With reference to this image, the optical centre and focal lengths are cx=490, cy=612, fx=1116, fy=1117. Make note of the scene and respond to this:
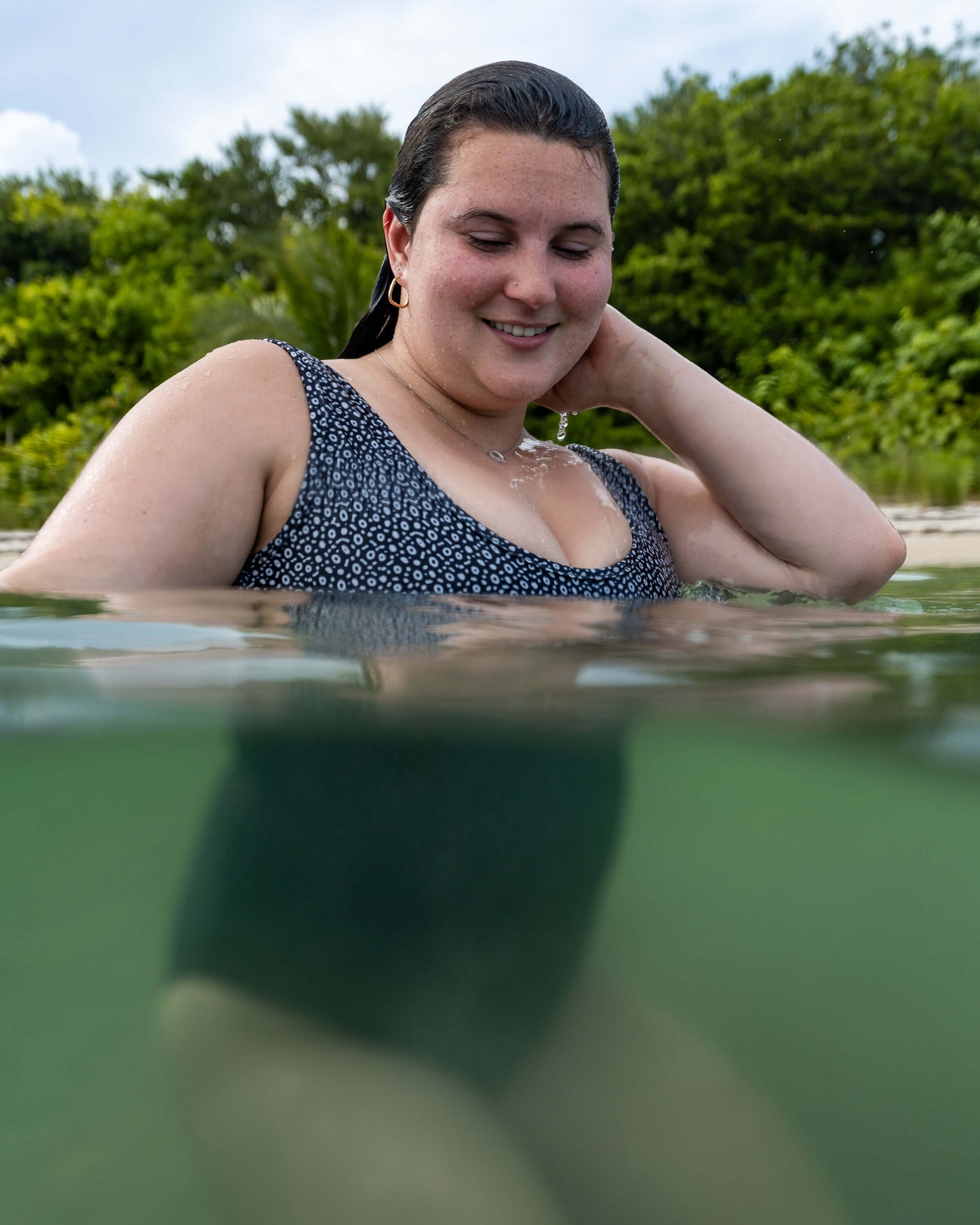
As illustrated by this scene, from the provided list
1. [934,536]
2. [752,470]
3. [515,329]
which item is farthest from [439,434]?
[934,536]

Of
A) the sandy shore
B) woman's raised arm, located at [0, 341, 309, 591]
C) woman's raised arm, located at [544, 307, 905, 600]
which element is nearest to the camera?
woman's raised arm, located at [0, 341, 309, 591]

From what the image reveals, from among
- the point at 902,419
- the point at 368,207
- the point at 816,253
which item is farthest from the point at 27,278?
the point at 902,419

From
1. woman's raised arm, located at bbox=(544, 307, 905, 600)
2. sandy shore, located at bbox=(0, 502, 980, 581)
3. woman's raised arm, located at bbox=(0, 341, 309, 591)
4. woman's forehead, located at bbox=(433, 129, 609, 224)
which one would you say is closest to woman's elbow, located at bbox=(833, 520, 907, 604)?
woman's raised arm, located at bbox=(544, 307, 905, 600)

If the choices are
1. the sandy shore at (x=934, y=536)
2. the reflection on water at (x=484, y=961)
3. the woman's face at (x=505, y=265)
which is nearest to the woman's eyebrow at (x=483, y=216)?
the woman's face at (x=505, y=265)

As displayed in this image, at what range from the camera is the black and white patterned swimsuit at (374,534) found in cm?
172

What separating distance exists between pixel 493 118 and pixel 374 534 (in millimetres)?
705

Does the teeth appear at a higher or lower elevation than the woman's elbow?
higher

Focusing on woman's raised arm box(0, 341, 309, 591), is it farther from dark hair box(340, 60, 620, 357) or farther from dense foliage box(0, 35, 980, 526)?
dense foliage box(0, 35, 980, 526)

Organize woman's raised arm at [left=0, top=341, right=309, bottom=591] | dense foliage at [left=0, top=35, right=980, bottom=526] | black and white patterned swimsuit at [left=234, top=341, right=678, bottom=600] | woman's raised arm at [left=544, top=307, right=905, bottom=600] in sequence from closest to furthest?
woman's raised arm at [left=0, top=341, right=309, bottom=591] < black and white patterned swimsuit at [left=234, top=341, right=678, bottom=600] < woman's raised arm at [left=544, top=307, right=905, bottom=600] < dense foliage at [left=0, top=35, right=980, bottom=526]

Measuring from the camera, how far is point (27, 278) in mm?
22578

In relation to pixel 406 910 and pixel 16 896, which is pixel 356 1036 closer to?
pixel 406 910

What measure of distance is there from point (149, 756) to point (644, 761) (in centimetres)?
28

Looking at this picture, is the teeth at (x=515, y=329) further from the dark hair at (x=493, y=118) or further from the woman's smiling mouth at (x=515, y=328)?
the dark hair at (x=493, y=118)

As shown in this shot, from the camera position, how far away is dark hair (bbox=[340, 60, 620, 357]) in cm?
181
